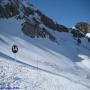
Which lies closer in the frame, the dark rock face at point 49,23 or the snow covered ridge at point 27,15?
the snow covered ridge at point 27,15

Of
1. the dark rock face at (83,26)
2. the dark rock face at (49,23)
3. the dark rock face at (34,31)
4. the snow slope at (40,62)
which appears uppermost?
the dark rock face at (83,26)

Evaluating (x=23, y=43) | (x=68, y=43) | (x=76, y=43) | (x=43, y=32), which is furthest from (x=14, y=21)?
A: (x=76, y=43)

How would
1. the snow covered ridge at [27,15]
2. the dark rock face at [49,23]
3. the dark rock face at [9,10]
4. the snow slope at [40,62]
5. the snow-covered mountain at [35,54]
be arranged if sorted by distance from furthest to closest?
the dark rock face at [49,23] → the snow covered ridge at [27,15] → the dark rock face at [9,10] → the snow slope at [40,62] → the snow-covered mountain at [35,54]

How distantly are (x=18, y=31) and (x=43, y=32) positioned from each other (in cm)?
851

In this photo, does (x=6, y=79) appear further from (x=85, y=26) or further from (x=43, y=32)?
(x=85, y=26)

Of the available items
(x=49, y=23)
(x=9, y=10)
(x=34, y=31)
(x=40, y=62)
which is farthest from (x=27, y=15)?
(x=40, y=62)

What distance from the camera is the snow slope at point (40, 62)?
21125mm

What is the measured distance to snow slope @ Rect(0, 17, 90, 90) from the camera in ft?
69.3

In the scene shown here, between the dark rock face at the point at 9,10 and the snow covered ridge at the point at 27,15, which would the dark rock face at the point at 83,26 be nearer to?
the snow covered ridge at the point at 27,15

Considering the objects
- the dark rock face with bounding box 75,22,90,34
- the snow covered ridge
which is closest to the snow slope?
the snow covered ridge

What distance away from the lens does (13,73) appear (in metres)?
20.0

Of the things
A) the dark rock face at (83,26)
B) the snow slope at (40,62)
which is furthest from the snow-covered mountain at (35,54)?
the dark rock face at (83,26)

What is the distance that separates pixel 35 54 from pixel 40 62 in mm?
4483

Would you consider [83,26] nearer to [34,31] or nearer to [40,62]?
[34,31]
